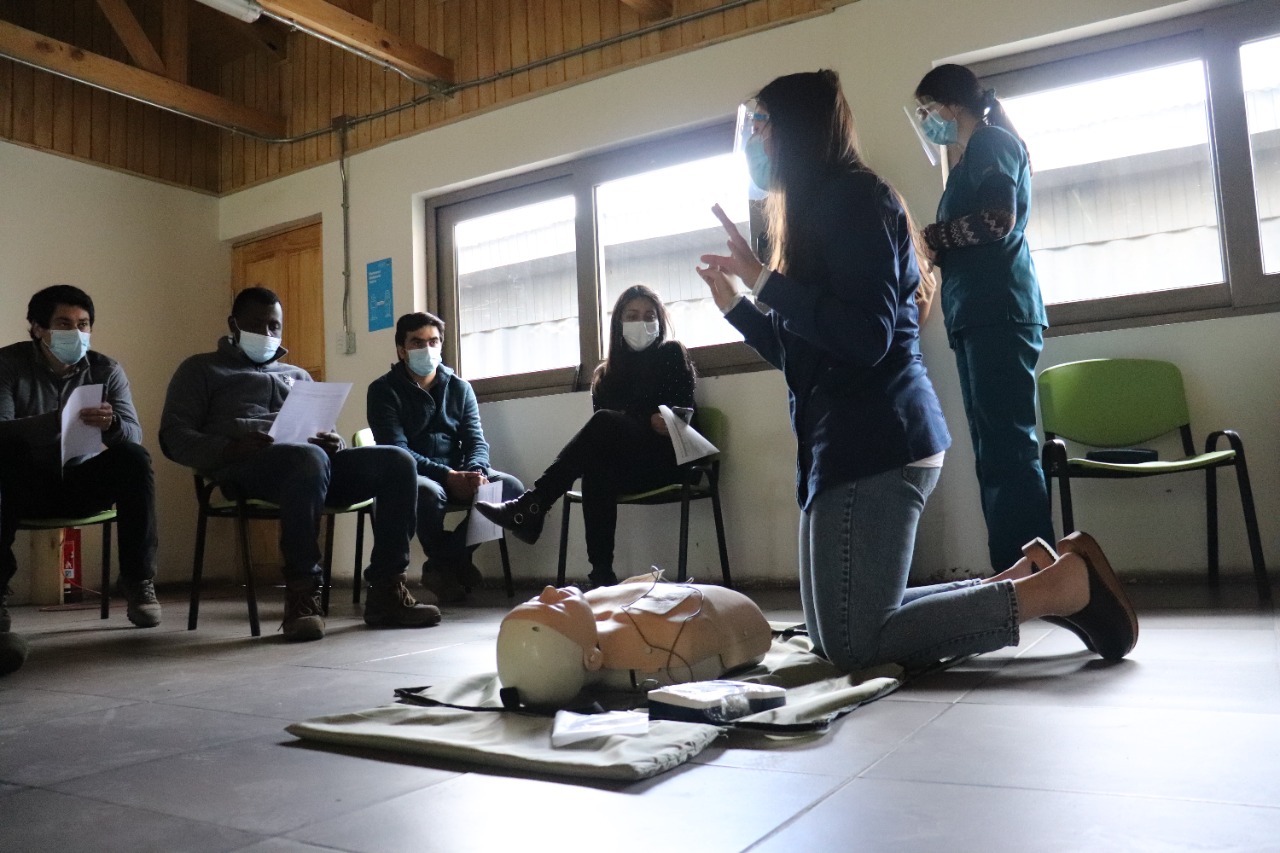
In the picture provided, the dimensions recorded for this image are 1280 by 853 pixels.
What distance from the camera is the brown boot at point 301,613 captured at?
271 cm

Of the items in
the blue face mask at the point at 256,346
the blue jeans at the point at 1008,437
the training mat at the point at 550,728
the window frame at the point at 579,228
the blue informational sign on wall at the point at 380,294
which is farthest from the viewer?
the blue informational sign on wall at the point at 380,294

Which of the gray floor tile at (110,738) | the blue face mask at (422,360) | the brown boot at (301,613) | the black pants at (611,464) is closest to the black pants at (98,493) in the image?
the brown boot at (301,613)

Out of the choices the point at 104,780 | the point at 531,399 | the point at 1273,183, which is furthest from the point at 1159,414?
the point at 104,780

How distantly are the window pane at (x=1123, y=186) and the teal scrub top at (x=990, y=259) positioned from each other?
0.76 metres

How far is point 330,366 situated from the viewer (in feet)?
16.6

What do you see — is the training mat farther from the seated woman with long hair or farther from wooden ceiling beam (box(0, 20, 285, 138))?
wooden ceiling beam (box(0, 20, 285, 138))

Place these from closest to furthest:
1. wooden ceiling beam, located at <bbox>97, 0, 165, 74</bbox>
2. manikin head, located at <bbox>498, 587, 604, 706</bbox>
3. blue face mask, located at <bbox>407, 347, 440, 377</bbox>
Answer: manikin head, located at <bbox>498, 587, 604, 706</bbox>
blue face mask, located at <bbox>407, 347, 440, 377</bbox>
wooden ceiling beam, located at <bbox>97, 0, 165, 74</bbox>

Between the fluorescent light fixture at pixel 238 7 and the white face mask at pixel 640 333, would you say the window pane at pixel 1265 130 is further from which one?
the fluorescent light fixture at pixel 238 7

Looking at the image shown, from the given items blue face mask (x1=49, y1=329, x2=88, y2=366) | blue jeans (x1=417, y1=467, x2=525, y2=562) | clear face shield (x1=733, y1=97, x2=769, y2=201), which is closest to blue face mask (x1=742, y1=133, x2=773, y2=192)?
clear face shield (x1=733, y1=97, x2=769, y2=201)

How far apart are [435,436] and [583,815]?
2.92 meters

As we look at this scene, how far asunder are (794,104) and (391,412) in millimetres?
2405

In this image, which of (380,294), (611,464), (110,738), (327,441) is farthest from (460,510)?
(110,738)

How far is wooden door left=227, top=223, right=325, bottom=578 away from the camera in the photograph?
525cm

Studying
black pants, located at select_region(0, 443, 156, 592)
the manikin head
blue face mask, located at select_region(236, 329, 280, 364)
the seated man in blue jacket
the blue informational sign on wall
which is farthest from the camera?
the blue informational sign on wall
